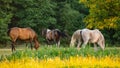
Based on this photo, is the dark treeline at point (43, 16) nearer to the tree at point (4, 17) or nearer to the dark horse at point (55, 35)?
the tree at point (4, 17)

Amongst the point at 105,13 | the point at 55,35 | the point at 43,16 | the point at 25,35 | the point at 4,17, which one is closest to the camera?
the point at 105,13

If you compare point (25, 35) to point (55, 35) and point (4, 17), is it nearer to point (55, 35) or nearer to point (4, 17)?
point (55, 35)

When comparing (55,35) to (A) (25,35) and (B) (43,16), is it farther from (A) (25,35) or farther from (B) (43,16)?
(B) (43,16)

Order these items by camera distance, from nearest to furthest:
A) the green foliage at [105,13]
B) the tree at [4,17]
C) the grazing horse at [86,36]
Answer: the grazing horse at [86,36]
the green foliage at [105,13]
the tree at [4,17]

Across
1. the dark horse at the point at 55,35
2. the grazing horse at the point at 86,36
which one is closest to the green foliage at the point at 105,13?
the grazing horse at the point at 86,36

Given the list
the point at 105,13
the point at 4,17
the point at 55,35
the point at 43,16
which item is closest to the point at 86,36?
the point at 105,13

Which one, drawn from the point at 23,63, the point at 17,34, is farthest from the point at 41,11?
the point at 23,63

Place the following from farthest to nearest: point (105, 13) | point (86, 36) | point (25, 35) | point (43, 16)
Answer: point (43, 16)
point (25, 35)
point (105, 13)
point (86, 36)

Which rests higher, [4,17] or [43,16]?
[4,17]

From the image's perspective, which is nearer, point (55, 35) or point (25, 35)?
point (25, 35)

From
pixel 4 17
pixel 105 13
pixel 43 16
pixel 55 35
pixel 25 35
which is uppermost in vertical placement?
pixel 105 13

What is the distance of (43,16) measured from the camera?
57.7 metres

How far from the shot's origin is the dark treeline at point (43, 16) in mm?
56000

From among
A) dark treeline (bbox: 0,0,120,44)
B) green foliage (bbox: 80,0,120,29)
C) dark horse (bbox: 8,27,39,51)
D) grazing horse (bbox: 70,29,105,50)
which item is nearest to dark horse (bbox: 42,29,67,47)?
dark horse (bbox: 8,27,39,51)
